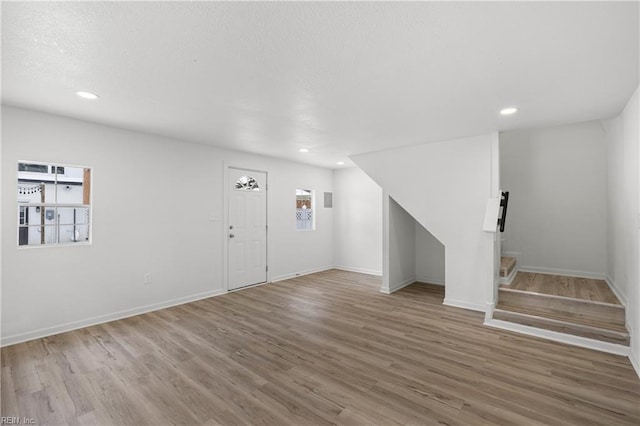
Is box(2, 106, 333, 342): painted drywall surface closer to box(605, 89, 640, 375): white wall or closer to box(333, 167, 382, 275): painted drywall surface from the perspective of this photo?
box(333, 167, 382, 275): painted drywall surface

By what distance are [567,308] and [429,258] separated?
7.73 feet

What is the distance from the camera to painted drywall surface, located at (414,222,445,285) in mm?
5411

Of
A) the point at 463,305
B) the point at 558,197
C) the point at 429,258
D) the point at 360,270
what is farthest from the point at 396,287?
the point at 558,197

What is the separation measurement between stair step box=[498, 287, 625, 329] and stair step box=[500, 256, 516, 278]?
383mm

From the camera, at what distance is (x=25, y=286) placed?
2.98m

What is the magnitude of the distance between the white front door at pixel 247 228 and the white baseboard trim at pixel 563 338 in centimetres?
379

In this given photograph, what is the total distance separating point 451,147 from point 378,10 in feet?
10.0

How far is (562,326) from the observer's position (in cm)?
303

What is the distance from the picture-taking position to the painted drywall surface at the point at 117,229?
2945mm

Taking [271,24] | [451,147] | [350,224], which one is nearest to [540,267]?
[451,147]

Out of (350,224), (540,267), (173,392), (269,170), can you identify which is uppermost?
(269,170)

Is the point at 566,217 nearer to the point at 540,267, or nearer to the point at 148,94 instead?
the point at 540,267

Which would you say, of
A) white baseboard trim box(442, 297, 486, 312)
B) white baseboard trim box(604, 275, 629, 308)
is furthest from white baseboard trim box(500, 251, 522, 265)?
white baseboard trim box(442, 297, 486, 312)

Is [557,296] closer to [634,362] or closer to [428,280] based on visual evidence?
[634,362]
